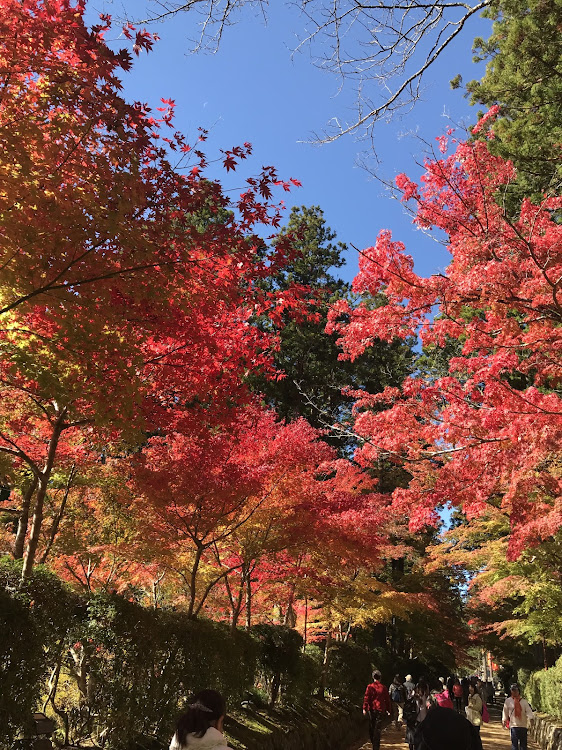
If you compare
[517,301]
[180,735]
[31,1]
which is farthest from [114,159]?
[517,301]

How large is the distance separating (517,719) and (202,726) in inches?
340

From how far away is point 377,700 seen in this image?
32.5 ft

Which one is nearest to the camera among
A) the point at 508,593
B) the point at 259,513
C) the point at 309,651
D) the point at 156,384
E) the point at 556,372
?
the point at 156,384

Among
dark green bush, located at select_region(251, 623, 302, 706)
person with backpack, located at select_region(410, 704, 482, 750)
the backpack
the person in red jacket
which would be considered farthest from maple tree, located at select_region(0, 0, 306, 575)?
the backpack

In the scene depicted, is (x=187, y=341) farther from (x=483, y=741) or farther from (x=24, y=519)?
(x=483, y=741)

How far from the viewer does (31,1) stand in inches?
173

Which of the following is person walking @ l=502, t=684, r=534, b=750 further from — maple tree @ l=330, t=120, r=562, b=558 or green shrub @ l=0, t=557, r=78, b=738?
green shrub @ l=0, t=557, r=78, b=738

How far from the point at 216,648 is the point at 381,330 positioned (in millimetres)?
5264

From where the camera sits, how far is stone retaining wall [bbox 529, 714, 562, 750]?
1138cm

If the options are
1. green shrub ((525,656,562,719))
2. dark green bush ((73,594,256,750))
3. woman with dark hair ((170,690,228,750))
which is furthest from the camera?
green shrub ((525,656,562,719))

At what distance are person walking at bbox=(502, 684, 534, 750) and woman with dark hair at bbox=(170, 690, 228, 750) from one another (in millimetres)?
8146

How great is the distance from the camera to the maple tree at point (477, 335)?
734cm

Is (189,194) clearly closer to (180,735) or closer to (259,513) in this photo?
(180,735)

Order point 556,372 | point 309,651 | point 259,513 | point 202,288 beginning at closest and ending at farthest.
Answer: point 202,288 → point 556,372 → point 259,513 → point 309,651
